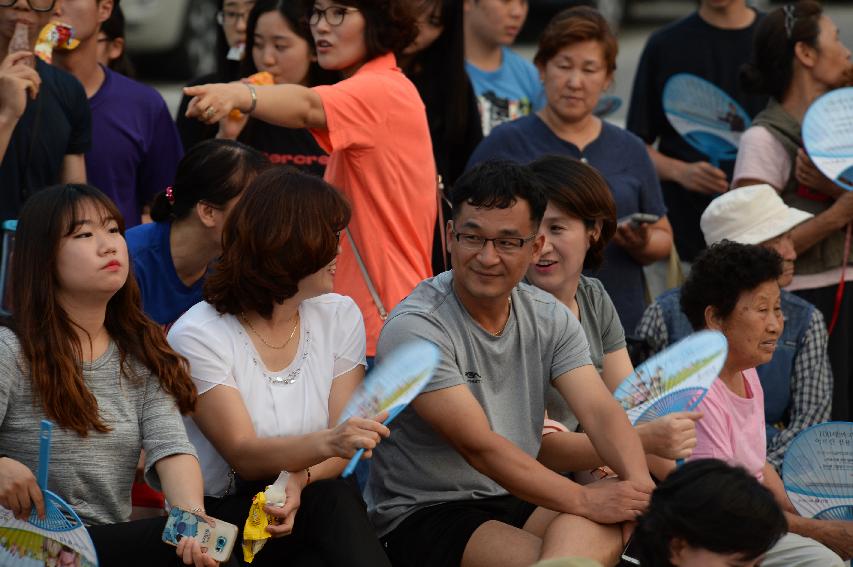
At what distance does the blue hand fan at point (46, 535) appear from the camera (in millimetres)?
3371

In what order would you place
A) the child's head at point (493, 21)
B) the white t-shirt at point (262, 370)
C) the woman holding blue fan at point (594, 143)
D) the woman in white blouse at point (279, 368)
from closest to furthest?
1. the woman in white blouse at point (279, 368)
2. the white t-shirt at point (262, 370)
3. the woman holding blue fan at point (594, 143)
4. the child's head at point (493, 21)

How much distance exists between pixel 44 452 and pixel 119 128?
2.08 metres

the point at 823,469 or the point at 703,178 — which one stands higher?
the point at 703,178

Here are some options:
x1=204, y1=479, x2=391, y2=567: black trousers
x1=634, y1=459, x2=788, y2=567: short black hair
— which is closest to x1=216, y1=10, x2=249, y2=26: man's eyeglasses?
x1=204, y1=479, x2=391, y2=567: black trousers

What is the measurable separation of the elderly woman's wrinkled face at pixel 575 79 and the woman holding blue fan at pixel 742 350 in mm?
982

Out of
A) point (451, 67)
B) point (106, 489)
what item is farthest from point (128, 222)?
point (106, 489)

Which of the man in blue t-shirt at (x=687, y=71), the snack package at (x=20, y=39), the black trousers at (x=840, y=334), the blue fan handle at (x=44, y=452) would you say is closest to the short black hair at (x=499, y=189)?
the blue fan handle at (x=44, y=452)

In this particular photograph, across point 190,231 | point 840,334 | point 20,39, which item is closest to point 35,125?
point 20,39

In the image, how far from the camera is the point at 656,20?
1385cm

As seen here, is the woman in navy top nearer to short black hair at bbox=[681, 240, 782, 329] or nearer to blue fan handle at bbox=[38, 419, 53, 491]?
blue fan handle at bbox=[38, 419, 53, 491]

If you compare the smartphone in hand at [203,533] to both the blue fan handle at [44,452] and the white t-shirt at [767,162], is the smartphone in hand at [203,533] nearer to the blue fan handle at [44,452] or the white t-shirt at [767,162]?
the blue fan handle at [44,452]

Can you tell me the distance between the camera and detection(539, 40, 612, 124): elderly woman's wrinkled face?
5.47m

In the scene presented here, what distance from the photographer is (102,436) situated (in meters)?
3.67

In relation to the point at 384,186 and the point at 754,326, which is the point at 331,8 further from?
the point at 754,326
